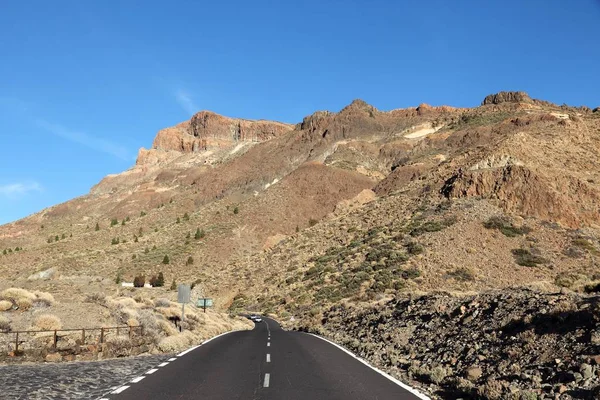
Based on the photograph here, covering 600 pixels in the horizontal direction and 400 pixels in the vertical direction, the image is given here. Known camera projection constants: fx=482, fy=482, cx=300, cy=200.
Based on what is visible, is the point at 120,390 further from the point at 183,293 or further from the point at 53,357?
the point at 183,293

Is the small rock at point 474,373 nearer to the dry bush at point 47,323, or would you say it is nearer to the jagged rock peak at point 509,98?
the dry bush at point 47,323

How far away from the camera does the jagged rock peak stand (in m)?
136

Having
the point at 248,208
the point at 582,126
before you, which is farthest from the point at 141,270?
the point at 582,126

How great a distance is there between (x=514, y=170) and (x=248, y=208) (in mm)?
55567

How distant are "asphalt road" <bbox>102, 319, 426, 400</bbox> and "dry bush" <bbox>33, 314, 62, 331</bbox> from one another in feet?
18.9

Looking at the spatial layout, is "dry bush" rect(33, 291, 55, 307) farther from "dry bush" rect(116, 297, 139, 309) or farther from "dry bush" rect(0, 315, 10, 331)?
"dry bush" rect(0, 315, 10, 331)

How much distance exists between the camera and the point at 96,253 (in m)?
89.9

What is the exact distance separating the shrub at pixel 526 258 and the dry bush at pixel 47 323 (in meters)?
38.2

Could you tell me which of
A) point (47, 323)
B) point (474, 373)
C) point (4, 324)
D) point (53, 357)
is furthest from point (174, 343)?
point (474, 373)

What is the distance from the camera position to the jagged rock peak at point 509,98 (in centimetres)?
13564

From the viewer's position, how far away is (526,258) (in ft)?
145


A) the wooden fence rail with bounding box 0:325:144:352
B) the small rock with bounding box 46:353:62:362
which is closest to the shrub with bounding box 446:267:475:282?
the wooden fence rail with bounding box 0:325:144:352

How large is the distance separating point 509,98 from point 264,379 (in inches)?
5746

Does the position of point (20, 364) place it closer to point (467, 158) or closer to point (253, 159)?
point (467, 158)
